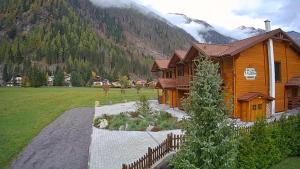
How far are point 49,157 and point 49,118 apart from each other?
63.6 feet

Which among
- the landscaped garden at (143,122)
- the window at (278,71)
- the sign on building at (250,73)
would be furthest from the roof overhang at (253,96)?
the landscaped garden at (143,122)

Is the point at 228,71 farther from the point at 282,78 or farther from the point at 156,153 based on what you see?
the point at 156,153

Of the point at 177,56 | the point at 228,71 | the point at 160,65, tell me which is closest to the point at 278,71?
the point at 228,71

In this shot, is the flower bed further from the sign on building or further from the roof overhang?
the sign on building

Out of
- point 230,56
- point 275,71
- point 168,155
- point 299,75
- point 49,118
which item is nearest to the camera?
point 168,155

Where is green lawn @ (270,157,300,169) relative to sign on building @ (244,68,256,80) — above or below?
below

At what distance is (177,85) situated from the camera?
43000mm

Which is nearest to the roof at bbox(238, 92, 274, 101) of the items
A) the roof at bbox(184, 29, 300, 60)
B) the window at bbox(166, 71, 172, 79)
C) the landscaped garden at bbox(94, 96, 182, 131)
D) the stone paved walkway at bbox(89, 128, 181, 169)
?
the roof at bbox(184, 29, 300, 60)

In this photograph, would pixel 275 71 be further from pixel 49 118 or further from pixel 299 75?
pixel 49 118

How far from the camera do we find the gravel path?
803 inches

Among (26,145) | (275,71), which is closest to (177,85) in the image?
(275,71)

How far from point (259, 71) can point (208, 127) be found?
70.0 feet

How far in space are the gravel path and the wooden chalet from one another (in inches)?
451

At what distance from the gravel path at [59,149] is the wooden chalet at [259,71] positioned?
451 inches
